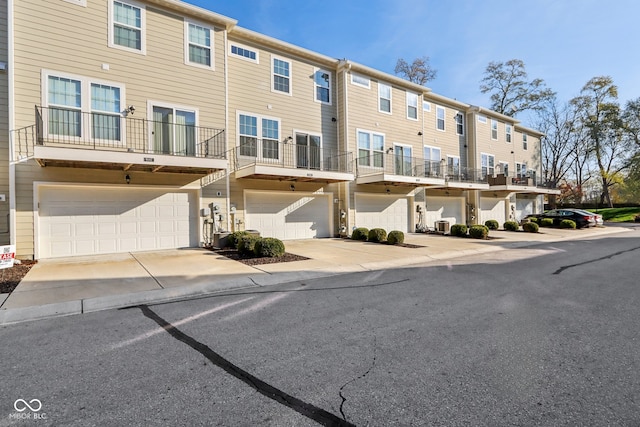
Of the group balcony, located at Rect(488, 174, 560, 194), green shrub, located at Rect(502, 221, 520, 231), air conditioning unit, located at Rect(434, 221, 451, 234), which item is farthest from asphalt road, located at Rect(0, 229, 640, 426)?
balcony, located at Rect(488, 174, 560, 194)

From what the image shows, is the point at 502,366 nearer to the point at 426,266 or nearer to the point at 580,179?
the point at 426,266

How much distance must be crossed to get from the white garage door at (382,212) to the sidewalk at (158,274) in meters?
4.75

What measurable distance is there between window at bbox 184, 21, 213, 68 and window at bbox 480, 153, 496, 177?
1947cm

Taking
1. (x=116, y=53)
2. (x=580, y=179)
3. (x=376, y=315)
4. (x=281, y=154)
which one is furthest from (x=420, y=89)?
(x=580, y=179)

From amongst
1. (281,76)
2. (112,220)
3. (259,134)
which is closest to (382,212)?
(259,134)

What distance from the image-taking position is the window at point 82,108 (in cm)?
977

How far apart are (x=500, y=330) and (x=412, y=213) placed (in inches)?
599

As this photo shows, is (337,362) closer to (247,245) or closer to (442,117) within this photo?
(247,245)

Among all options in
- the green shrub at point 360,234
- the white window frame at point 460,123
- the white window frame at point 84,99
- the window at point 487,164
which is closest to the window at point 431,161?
the white window frame at point 460,123

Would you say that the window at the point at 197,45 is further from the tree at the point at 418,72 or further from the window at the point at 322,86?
the tree at the point at 418,72

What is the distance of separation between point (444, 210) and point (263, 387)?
2063 centimetres

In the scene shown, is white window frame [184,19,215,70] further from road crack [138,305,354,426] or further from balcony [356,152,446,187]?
road crack [138,305,354,426]

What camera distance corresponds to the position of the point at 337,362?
3426mm

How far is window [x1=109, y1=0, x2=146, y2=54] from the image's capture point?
35.6ft
